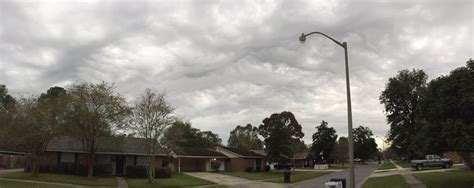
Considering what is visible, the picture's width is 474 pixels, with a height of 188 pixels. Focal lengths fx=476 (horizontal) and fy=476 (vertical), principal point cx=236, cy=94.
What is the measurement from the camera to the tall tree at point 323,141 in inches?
4646

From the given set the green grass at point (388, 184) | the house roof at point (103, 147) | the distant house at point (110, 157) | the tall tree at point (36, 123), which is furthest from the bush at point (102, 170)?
the green grass at point (388, 184)

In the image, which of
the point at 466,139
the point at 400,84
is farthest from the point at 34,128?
the point at 400,84

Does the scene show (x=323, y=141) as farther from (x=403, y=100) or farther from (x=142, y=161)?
(x=142, y=161)

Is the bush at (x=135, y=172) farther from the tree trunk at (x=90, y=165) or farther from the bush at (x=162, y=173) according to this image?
the tree trunk at (x=90, y=165)

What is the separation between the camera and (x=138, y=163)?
187ft

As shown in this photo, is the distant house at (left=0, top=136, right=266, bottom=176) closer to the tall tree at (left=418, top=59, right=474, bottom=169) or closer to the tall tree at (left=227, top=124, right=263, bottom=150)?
the tall tree at (left=418, top=59, right=474, bottom=169)

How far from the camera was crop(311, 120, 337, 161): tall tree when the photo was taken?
118000 mm

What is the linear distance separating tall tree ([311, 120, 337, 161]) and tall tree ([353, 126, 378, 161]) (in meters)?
35.4

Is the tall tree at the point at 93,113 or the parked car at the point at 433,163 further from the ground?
the tall tree at the point at 93,113

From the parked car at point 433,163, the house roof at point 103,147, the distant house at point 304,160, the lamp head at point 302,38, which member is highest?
the lamp head at point 302,38

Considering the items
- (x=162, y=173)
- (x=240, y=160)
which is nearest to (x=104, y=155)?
(x=162, y=173)

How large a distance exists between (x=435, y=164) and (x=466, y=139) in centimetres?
3576

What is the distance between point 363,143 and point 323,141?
41222 millimetres

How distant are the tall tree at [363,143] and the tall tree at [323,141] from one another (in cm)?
3540
